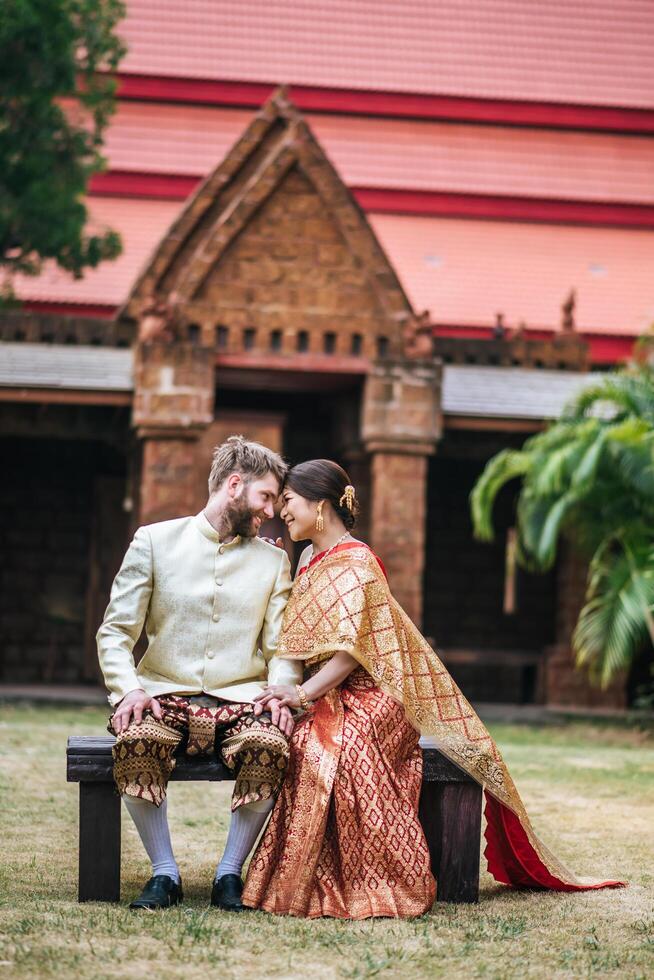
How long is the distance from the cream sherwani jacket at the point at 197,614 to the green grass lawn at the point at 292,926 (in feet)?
2.45

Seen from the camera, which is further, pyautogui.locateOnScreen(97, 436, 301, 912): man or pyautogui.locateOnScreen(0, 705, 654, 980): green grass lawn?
pyautogui.locateOnScreen(97, 436, 301, 912): man

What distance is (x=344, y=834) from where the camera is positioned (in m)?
4.59

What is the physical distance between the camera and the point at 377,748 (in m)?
4.73

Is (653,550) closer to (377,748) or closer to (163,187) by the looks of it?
(377,748)

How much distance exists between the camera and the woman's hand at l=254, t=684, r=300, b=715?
4688 millimetres

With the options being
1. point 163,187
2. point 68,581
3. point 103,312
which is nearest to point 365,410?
point 68,581

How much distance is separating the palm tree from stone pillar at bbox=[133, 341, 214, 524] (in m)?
2.36

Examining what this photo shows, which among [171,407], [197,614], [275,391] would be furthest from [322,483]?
[275,391]

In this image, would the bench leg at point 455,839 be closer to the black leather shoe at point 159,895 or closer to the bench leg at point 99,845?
the black leather shoe at point 159,895

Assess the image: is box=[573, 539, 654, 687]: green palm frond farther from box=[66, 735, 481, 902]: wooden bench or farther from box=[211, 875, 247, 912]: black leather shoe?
box=[211, 875, 247, 912]: black leather shoe

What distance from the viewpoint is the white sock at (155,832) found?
4.57 metres

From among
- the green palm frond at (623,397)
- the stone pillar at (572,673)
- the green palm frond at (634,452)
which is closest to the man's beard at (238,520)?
the green palm frond at (634,452)

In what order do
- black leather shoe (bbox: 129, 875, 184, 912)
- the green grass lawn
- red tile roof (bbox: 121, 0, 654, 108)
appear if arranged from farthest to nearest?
red tile roof (bbox: 121, 0, 654, 108)
black leather shoe (bbox: 129, 875, 184, 912)
the green grass lawn

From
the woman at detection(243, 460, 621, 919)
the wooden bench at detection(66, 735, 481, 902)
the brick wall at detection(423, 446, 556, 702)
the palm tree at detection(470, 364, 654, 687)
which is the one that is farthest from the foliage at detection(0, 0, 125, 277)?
the wooden bench at detection(66, 735, 481, 902)
